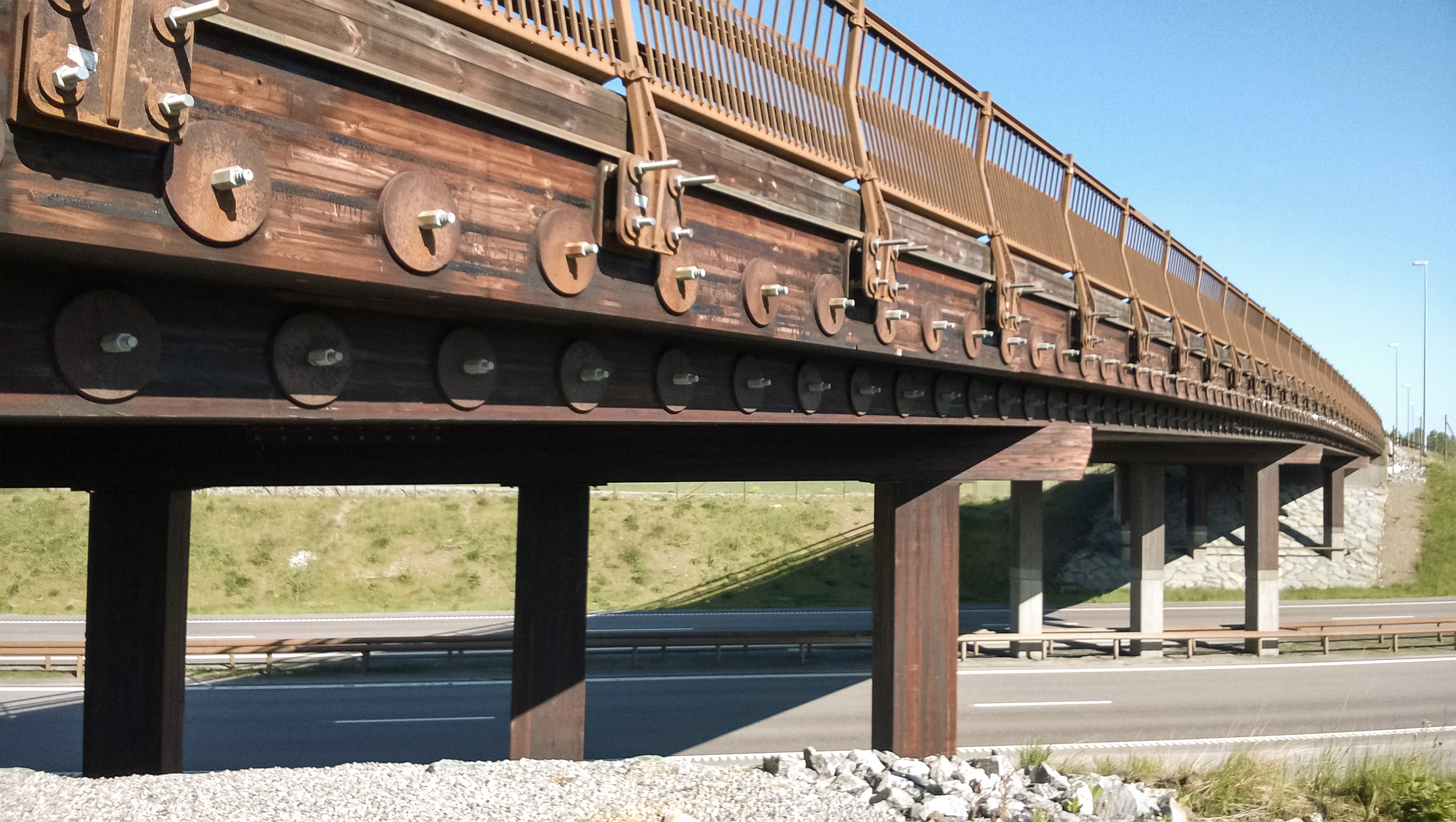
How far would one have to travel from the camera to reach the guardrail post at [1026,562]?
86.9 feet

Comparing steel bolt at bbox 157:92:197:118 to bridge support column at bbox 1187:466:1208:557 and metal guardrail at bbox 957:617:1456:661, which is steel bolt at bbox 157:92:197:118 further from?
bridge support column at bbox 1187:466:1208:557

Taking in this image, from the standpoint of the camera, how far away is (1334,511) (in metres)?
41.6

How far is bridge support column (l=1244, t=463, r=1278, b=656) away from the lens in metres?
28.0

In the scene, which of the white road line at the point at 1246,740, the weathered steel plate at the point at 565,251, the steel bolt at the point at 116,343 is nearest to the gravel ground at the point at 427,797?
the weathered steel plate at the point at 565,251

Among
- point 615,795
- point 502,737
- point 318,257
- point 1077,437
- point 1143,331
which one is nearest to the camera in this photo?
point 318,257

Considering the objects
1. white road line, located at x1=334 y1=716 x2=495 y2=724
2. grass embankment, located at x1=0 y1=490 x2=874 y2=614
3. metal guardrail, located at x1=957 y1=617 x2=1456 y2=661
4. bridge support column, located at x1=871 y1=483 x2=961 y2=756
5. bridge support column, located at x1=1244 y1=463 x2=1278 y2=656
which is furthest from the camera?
grass embankment, located at x1=0 y1=490 x2=874 y2=614

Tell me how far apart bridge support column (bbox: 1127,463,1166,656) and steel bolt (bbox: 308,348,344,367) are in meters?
26.0

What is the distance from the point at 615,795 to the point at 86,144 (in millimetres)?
5272

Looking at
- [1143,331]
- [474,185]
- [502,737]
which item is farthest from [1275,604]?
[474,185]

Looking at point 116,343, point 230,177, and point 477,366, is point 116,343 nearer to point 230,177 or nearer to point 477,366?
point 230,177

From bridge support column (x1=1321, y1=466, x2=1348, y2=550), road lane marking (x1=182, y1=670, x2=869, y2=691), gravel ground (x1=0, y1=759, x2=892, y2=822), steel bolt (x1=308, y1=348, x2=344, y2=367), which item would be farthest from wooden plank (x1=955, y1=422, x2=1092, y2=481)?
bridge support column (x1=1321, y1=466, x2=1348, y2=550)

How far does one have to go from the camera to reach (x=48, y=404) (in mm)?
3100

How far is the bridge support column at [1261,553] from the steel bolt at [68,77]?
29.0 meters

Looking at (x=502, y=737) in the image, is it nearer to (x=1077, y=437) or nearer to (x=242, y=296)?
(x=1077, y=437)
